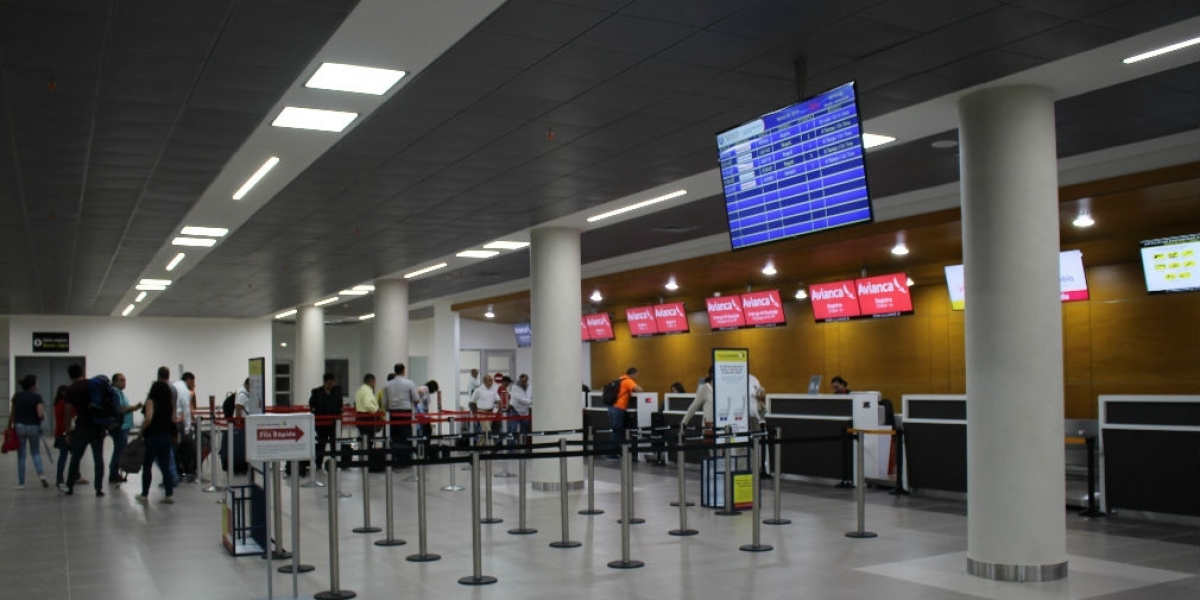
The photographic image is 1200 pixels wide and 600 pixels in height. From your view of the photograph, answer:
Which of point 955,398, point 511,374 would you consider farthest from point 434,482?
point 511,374

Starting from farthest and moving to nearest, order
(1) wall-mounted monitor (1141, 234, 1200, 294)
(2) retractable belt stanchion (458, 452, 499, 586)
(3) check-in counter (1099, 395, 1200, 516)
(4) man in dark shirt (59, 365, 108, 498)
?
(4) man in dark shirt (59, 365, 108, 498), (1) wall-mounted monitor (1141, 234, 1200, 294), (3) check-in counter (1099, 395, 1200, 516), (2) retractable belt stanchion (458, 452, 499, 586)

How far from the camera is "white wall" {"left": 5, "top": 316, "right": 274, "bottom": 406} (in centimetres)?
3059

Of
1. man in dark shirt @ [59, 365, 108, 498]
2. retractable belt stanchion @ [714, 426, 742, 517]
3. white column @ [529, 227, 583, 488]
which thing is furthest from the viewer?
white column @ [529, 227, 583, 488]

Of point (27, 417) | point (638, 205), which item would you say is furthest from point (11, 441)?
point (638, 205)

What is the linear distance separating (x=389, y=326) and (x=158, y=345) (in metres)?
14.9

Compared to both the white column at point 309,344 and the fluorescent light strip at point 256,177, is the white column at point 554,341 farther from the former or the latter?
the white column at point 309,344

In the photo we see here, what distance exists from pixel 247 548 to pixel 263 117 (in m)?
3.75

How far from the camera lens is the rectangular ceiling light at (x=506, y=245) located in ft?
53.0

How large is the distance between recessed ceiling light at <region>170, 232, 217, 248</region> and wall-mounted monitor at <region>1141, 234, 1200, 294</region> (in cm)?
1291

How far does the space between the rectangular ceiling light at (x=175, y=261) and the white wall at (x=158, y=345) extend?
46.5ft

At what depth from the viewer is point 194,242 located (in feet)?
49.5

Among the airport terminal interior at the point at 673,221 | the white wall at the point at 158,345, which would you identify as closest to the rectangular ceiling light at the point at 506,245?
the airport terminal interior at the point at 673,221

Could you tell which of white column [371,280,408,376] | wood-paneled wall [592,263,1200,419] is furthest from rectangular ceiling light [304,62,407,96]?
white column [371,280,408,376]

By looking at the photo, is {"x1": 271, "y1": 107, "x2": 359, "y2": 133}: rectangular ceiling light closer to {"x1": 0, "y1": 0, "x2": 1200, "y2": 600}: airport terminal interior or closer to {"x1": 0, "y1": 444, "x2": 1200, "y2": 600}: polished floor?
{"x1": 0, "y1": 0, "x2": 1200, "y2": 600}: airport terminal interior
